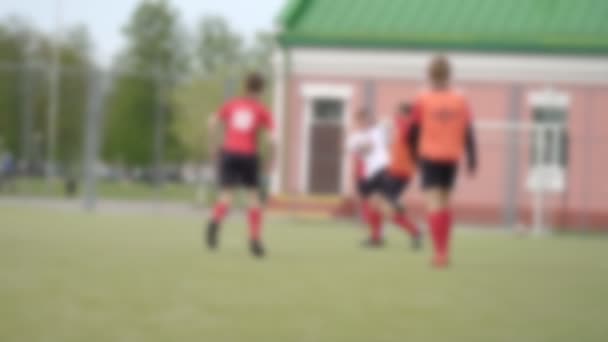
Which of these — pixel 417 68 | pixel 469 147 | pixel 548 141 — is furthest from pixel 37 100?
pixel 469 147

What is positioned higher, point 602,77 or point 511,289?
point 602,77

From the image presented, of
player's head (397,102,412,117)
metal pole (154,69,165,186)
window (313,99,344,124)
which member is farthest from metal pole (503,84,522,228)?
player's head (397,102,412,117)

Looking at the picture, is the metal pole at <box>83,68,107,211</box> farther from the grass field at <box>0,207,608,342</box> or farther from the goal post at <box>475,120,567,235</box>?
the grass field at <box>0,207,608,342</box>

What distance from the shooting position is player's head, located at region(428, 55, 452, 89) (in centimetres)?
994

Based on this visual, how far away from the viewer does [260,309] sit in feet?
20.1

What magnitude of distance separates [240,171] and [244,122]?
0.48 metres


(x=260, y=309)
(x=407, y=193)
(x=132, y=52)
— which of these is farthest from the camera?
(x=132, y=52)

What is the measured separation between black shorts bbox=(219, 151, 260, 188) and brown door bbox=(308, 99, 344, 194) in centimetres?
1381

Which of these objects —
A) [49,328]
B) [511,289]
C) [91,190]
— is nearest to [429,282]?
[511,289]

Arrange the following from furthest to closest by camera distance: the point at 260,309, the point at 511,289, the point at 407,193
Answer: the point at 407,193, the point at 511,289, the point at 260,309

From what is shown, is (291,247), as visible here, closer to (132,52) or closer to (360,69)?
(360,69)

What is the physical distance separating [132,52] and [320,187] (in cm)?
4735

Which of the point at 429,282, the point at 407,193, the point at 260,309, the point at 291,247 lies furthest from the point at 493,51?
the point at 260,309

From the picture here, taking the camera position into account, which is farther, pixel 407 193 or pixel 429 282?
pixel 407 193
